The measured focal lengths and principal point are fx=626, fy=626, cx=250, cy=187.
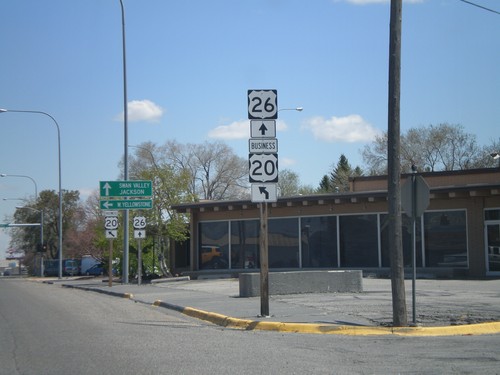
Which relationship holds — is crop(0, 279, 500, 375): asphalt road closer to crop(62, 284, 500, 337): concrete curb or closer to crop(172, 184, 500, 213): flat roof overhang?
crop(62, 284, 500, 337): concrete curb

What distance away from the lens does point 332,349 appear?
32.6ft

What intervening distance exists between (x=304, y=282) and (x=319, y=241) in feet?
35.7

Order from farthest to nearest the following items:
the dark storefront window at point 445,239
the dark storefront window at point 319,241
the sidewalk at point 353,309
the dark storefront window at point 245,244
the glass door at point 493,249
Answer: the dark storefront window at point 245,244
the dark storefront window at point 319,241
the dark storefront window at point 445,239
the glass door at point 493,249
the sidewalk at point 353,309

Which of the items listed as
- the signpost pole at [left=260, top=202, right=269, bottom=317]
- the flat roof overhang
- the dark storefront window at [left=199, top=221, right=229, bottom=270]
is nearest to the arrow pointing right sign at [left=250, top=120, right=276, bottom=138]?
the signpost pole at [left=260, top=202, right=269, bottom=317]

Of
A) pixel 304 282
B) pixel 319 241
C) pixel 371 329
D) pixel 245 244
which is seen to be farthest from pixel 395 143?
pixel 245 244

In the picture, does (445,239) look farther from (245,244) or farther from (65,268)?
(65,268)

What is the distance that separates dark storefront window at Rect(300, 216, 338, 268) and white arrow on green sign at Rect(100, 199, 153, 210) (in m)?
7.53

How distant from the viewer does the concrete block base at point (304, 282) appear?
18.7 metres

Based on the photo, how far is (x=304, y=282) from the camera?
1900 cm

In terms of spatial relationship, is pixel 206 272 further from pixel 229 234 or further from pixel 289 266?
pixel 289 266

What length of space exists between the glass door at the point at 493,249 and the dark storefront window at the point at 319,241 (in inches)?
267

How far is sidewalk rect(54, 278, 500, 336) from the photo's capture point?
11.7m

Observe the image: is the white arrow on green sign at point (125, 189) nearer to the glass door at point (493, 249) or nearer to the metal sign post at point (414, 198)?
the glass door at point (493, 249)

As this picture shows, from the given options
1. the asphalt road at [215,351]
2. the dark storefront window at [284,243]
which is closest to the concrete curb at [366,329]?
the asphalt road at [215,351]
